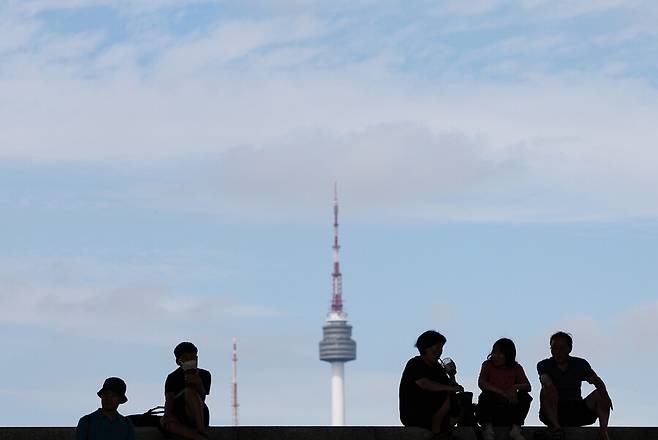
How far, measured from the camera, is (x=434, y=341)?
18266mm

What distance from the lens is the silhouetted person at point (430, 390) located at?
18219 mm

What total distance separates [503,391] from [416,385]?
1.16 metres

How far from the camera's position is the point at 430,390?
18.2 metres

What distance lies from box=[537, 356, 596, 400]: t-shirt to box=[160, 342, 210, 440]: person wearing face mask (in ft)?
13.1

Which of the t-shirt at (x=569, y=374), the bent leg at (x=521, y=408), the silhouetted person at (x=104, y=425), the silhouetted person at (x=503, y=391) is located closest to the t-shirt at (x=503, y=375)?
the silhouetted person at (x=503, y=391)

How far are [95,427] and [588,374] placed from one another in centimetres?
569

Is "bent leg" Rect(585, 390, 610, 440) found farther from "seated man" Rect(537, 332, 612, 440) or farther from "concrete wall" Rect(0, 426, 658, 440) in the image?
"concrete wall" Rect(0, 426, 658, 440)

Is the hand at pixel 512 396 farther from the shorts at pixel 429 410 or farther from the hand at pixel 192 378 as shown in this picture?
the hand at pixel 192 378

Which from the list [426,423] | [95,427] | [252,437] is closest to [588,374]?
[426,423]

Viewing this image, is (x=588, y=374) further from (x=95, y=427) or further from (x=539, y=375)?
(x=95, y=427)

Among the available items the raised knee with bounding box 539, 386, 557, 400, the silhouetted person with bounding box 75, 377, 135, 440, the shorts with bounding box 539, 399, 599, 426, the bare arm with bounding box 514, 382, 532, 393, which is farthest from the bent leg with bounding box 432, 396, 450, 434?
the silhouetted person with bounding box 75, 377, 135, 440

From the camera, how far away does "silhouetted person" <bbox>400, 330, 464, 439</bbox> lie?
A: 18219 mm

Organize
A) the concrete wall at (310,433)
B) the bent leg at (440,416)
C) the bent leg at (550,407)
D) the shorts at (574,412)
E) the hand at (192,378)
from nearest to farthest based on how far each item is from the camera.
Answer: the hand at (192,378) < the bent leg at (440,416) < the concrete wall at (310,433) < the bent leg at (550,407) < the shorts at (574,412)

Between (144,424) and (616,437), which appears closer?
(144,424)
